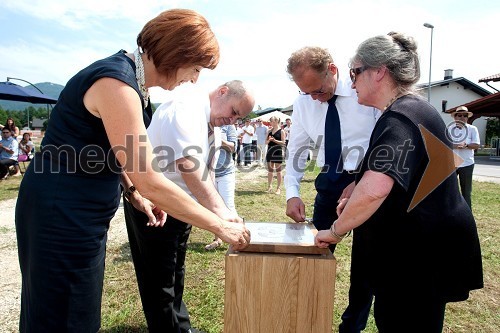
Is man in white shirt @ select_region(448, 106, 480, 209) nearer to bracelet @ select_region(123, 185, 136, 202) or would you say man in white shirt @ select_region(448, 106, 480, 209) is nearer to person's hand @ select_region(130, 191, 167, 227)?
person's hand @ select_region(130, 191, 167, 227)

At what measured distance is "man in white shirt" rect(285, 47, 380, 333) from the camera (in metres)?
2.29

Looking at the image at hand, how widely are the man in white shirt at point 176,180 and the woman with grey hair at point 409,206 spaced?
74 cm

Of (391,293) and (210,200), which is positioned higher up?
(210,200)

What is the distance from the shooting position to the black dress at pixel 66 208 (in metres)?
1.34

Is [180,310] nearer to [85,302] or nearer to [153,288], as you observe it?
[153,288]

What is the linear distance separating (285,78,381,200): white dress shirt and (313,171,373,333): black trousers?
0.13 metres

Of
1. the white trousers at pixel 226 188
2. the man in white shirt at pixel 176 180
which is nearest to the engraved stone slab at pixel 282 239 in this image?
the man in white shirt at pixel 176 180

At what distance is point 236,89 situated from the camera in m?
2.33

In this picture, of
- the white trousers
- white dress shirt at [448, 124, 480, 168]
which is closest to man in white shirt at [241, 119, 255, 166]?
white dress shirt at [448, 124, 480, 168]

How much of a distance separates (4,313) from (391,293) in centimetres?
291

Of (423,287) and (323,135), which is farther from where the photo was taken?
(323,135)

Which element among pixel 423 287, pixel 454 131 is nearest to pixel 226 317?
pixel 423 287

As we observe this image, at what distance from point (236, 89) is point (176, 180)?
0.70m

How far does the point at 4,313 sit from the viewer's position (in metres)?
2.87
